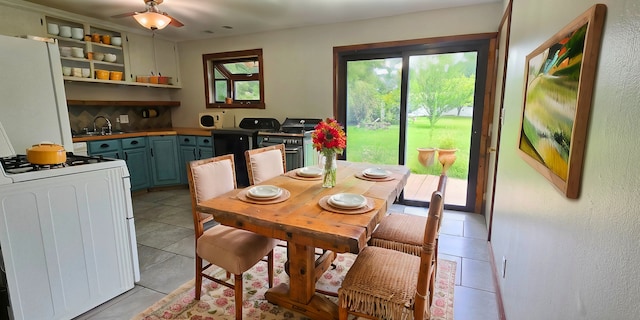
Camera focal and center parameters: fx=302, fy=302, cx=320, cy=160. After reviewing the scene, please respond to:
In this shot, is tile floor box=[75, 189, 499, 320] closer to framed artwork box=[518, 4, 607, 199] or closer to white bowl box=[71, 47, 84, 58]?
framed artwork box=[518, 4, 607, 199]

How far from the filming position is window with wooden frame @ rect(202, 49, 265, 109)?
4.68 meters

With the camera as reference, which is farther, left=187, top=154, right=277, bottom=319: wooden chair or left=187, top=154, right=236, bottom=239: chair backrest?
left=187, top=154, right=236, bottom=239: chair backrest

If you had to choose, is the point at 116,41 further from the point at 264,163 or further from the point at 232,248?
the point at 232,248

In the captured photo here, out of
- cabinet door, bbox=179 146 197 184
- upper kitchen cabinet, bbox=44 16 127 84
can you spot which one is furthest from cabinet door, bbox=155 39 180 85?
cabinet door, bbox=179 146 197 184

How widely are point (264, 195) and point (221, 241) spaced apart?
404mm

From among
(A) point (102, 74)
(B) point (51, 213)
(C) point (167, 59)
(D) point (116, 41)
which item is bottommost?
(B) point (51, 213)

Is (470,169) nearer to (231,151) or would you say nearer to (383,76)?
(383,76)

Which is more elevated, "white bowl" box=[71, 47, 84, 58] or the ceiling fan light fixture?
the ceiling fan light fixture

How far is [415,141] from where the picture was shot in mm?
3756

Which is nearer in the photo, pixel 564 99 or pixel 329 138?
pixel 564 99

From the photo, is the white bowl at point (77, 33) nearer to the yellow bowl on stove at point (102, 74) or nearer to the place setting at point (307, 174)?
the yellow bowl on stove at point (102, 74)

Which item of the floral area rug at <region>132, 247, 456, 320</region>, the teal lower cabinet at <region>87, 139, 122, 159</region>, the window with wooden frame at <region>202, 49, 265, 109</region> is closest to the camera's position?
the floral area rug at <region>132, 247, 456, 320</region>

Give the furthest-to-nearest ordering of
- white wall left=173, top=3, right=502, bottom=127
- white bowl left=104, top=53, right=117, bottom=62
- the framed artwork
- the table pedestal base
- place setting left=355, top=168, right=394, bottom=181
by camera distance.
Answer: white bowl left=104, top=53, right=117, bottom=62
white wall left=173, top=3, right=502, bottom=127
place setting left=355, top=168, right=394, bottom=181
the table pedestal base
the framed artwork

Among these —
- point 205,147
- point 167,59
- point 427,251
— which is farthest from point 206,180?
point 167,59
